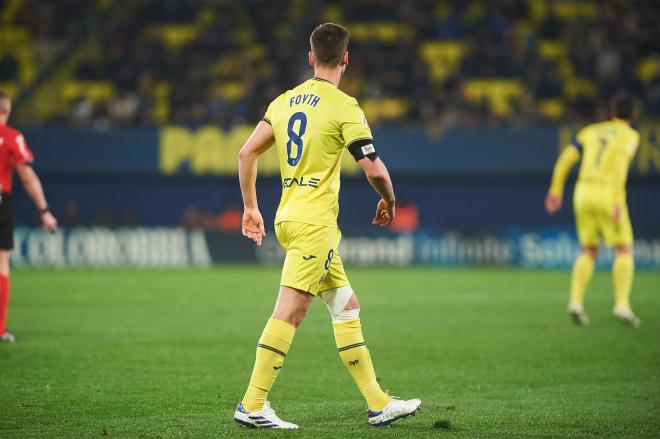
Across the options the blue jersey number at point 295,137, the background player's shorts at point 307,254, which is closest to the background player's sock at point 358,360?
the background player's shorts at point 307,254

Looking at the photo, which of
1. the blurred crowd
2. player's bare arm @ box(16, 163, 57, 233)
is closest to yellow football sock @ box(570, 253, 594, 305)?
player's bare arm @ box(16, 163, 57, 233)

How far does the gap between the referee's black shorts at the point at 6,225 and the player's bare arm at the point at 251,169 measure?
14.0ft

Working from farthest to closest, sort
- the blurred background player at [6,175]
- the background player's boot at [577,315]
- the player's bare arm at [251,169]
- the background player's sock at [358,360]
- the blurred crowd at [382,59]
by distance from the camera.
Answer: the blurred crowd at [382,59]
the background player's boot at [577,315]
the blurred background player at [6,175]
the background player's sock at [358,360]
the player's bare arm at [251,169]

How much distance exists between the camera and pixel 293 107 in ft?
19.4

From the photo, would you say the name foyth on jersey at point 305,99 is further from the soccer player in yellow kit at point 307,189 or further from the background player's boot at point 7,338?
the background player's boot at point 7,338

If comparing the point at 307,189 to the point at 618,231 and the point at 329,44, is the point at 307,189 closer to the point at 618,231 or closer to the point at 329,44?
the point at 329,44

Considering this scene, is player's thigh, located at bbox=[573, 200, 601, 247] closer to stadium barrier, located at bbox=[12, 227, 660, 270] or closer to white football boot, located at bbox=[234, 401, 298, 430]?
white football boot, located at bbox=[234, 401, 298, 430]

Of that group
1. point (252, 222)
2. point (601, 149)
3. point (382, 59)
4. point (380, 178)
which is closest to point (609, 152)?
point (601, 149)

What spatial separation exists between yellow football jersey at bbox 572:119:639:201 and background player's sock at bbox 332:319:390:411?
6.62 meters

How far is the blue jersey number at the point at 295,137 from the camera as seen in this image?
19.3 ft

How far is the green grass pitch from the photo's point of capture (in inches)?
241

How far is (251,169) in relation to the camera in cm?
597

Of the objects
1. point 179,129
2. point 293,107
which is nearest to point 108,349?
point 293,107

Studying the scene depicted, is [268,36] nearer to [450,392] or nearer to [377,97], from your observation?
[377,97]
